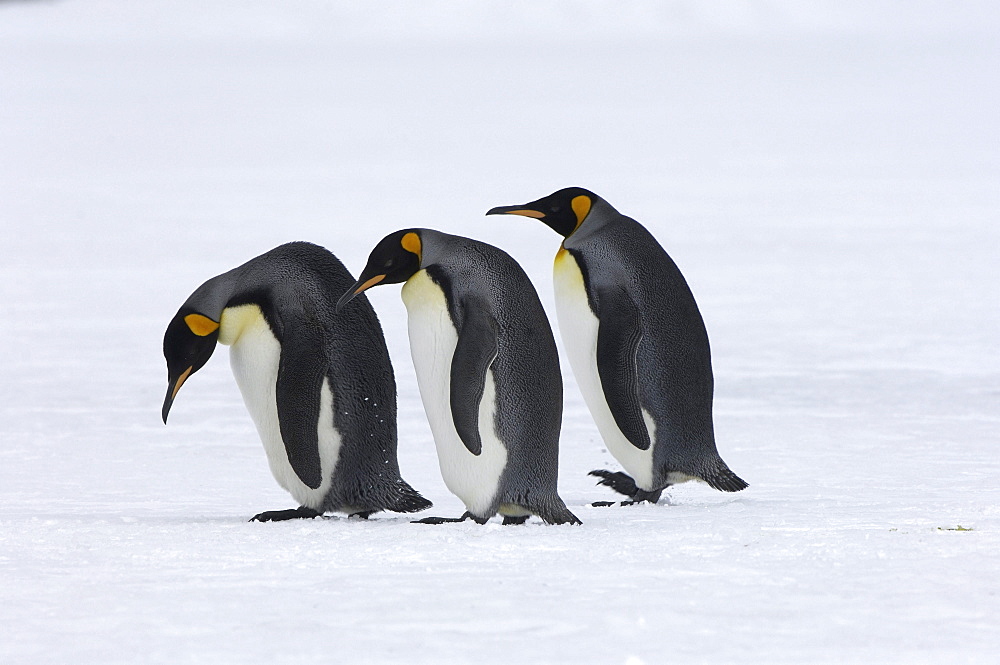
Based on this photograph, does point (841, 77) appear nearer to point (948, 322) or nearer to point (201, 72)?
point (201, 72)

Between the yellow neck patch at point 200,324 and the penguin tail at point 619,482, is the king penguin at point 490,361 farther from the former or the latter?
the penguin tail at point 619,482

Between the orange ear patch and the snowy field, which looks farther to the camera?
the orange ear patch

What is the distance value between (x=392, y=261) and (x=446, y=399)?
37cm

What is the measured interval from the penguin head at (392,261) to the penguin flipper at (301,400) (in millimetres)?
144

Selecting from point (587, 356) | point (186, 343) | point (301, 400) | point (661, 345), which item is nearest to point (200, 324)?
point (186, 343)

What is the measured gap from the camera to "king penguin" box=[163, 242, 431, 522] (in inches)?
135

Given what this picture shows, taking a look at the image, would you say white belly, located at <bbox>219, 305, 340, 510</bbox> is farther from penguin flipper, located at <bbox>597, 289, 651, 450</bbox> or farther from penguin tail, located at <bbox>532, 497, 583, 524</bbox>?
penguin flipper, located at <bbox>597, 289, 651, 450</bbox>

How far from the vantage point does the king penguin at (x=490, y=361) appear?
3.38 meters

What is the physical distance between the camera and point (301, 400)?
11.2 ft

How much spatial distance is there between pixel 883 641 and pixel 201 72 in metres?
27.2

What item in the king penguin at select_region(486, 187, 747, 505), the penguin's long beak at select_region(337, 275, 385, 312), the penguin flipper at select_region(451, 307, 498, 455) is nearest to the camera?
the penguin flipper at select_region(451, 307, 498, 455)

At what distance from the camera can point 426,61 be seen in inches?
1192

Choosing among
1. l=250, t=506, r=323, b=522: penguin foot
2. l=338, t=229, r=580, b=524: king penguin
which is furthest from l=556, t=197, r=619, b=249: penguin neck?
l=250, t=506, r=323, b=522: penguin foot

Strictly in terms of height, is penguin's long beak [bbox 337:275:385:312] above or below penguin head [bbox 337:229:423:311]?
below
